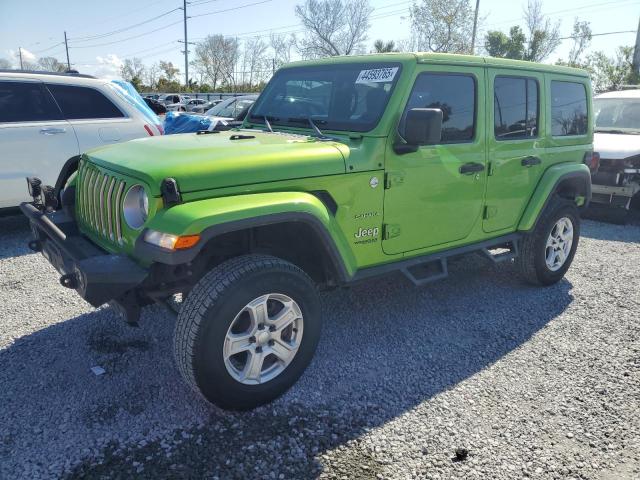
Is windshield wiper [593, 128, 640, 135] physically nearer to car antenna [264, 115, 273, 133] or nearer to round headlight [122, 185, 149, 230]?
car antenna [264, 115, 273, 133]

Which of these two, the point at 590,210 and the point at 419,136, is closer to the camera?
the point at 419,136

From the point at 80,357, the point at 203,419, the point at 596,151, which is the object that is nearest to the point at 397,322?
the point at 203,419

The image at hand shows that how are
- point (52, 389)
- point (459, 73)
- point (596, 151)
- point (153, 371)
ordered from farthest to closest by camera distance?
point (596, 151), point (459, 73), point (153, 371), point (52, 389)

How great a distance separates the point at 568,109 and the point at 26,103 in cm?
586

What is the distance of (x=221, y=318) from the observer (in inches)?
102

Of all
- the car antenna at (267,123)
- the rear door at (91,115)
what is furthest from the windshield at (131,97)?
the car antenna at (267,123)

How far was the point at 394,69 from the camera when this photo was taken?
3.43 meters

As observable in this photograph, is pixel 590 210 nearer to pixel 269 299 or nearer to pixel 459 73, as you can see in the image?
pixel 459 73

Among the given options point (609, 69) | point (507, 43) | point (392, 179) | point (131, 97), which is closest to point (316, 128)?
point (392, 179)

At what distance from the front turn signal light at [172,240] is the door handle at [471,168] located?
7.13ft

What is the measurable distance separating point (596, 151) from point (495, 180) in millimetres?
4601

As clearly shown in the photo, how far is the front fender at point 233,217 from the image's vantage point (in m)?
2.43

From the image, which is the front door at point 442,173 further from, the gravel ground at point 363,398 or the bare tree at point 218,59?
the bare tree at point 218,59

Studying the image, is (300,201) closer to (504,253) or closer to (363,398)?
(363,398)
